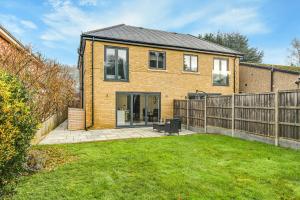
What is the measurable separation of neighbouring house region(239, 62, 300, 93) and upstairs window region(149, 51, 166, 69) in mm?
9076

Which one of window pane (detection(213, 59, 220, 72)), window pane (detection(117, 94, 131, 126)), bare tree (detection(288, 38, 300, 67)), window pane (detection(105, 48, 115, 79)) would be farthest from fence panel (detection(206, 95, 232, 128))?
bare tree (detection(288, 38, 300, 67))

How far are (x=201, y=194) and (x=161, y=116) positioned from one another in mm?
12314

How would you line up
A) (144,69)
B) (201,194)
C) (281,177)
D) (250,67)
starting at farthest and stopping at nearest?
1. (250,67)
2. (144,69)
3. (281,177)
4. (201,194)

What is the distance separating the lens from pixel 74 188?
4.93m

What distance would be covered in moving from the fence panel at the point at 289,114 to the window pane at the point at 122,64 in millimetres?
9806

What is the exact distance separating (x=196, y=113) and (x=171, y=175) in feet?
30.5

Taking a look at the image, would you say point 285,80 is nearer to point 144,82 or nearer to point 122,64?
point 144,82

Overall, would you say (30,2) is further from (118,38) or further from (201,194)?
(201,194)

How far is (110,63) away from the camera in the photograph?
50.6 ft

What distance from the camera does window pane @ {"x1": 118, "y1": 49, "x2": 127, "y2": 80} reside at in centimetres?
1568

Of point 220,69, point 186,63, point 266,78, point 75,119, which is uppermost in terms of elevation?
point 186,63

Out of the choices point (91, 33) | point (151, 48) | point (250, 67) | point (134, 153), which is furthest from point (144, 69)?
point (250, 67)

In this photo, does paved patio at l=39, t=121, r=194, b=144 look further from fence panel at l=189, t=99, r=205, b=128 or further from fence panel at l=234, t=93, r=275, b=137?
fence panel at l=234, t=93, r=275, b=137

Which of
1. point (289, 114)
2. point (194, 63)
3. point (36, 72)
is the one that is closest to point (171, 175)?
point (289, 114)
